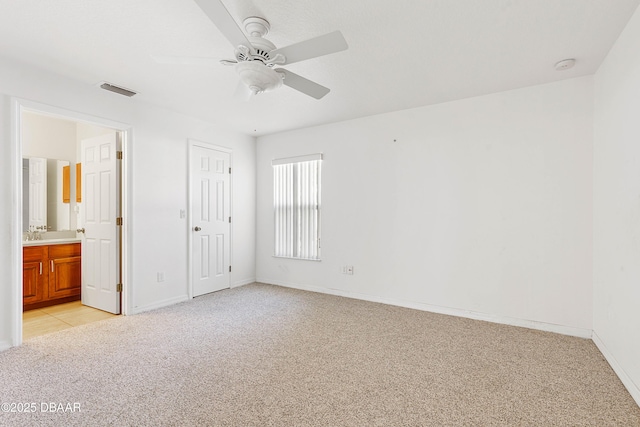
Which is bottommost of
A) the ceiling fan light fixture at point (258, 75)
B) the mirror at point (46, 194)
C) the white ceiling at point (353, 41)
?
the mirror at point (46, 194)

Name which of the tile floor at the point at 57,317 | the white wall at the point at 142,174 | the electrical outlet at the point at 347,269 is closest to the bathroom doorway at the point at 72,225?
the tile floor at the point at 57,317

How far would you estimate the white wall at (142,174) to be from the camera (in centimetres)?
271

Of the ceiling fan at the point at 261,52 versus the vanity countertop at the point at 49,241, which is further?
the vanity countertop at the point at 49,241

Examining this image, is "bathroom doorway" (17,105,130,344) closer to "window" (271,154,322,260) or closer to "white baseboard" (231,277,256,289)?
"white baseboard" (231,277,256,289)

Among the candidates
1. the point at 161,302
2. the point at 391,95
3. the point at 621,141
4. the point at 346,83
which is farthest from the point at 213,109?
the point at 621,141

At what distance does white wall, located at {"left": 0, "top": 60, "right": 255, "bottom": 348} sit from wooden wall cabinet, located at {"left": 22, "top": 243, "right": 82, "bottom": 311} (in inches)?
Result: 51.6

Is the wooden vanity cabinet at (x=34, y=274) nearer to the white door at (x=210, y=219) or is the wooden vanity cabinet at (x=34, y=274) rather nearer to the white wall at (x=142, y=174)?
the white wall at (x=142, y=174)

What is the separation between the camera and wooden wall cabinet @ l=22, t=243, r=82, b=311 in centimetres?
383

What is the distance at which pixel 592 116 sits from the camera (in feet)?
9.70

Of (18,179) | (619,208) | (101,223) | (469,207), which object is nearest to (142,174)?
(101,223)

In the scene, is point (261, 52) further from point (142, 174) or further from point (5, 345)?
point (5, 345)

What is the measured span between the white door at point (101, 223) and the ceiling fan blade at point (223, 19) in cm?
260

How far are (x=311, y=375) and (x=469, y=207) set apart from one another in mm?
2513

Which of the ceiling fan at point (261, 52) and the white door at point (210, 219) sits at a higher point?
the ceiling fan at point (261, 52)
